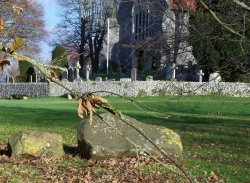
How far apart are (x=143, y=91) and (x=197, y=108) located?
10.7 metres

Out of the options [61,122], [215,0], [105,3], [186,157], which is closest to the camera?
[186,157]

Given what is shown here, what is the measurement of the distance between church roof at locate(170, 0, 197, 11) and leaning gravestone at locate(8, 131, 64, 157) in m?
4.90

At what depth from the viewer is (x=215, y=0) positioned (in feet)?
44.2

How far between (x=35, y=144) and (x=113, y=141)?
5.19ft

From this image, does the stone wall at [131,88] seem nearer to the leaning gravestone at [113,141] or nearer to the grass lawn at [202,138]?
the grass lawn at [202,138]

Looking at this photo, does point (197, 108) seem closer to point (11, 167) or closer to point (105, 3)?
point (11, 167)

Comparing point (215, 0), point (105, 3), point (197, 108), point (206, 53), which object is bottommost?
point (197, 108)

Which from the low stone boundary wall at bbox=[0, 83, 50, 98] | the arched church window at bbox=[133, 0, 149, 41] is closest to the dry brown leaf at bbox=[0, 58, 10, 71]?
the arched church window at bbox=[133, 0, 149, 41]

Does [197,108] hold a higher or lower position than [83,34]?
lower

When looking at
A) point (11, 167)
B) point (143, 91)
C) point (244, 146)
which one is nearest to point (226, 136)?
point (244, 146)

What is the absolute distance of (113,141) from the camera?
35.2ft

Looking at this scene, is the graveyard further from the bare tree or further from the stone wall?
the bare tree

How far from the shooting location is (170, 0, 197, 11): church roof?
13505 millimetres

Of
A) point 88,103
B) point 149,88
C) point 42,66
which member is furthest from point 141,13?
point 149,88
